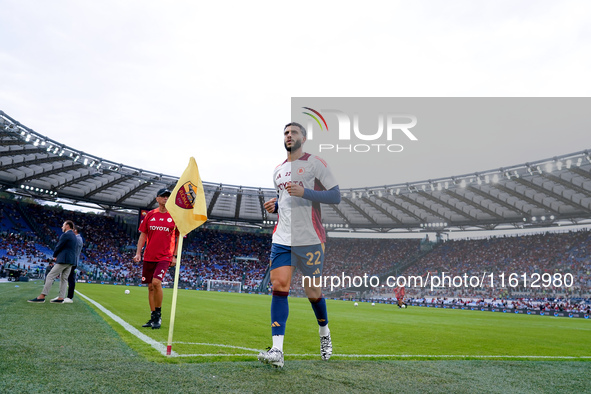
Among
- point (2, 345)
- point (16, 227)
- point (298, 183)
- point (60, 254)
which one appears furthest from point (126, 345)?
point (16, 227)

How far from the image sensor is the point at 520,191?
3450 centimetres

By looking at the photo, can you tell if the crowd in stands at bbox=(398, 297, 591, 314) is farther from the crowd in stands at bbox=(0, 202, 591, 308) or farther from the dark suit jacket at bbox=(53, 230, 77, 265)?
the dark suit jacket at bbox=(53, 230, 77, 265)

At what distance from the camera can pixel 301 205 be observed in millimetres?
4473

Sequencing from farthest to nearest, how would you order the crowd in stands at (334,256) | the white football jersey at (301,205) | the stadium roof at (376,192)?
the crowd in stands at (334,256), the stadium roof at (376,192), the white football jersey at (301,205)

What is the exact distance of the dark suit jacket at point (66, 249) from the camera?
9477 mm

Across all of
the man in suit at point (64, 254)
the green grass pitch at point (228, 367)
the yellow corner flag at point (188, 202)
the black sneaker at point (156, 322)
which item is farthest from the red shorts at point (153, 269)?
the man in suit at point (64, 254)

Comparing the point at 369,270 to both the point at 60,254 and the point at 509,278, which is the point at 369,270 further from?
the point at 60,254

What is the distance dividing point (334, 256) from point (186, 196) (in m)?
48.8

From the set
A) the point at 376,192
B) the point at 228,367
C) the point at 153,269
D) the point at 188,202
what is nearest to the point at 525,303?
the point at 376,192

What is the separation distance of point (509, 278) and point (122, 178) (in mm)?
36893

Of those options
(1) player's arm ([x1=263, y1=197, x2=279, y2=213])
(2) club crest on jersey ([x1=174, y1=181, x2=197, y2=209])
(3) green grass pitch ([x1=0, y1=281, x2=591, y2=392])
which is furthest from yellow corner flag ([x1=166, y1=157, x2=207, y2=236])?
(3) green grass pitch ([x1=0, y1=281, x2=591, y2=392])

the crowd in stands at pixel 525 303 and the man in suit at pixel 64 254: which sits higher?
the man in suit at pixel 64 254

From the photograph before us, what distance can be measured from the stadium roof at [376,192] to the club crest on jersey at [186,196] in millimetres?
27637

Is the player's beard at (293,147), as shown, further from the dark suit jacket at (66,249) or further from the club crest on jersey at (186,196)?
the dark suit jacket at (66,249)
